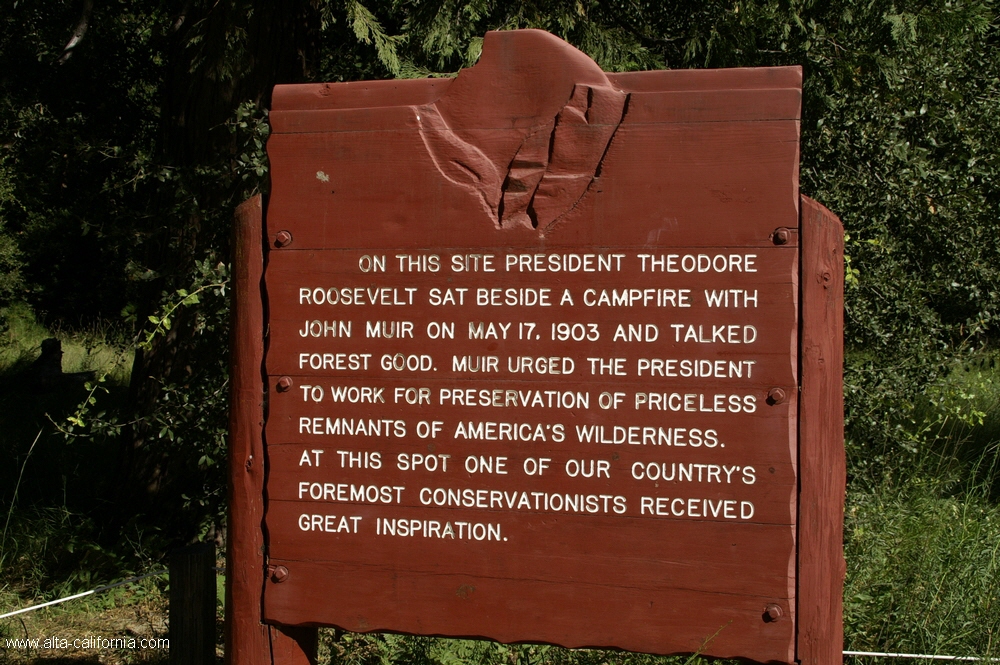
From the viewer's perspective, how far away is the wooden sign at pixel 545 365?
2.11 m

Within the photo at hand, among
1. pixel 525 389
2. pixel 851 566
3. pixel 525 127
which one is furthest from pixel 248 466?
pixel 851 566

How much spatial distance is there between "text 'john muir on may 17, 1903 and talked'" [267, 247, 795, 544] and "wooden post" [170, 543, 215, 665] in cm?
62

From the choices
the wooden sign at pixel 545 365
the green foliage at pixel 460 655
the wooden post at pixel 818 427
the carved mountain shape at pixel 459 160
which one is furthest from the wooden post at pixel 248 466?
the wooden post at pixel 818 427

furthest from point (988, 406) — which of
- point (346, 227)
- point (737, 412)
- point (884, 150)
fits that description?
point (346, 227)

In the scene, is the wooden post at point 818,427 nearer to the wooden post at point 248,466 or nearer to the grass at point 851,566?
the grass at point 851,566

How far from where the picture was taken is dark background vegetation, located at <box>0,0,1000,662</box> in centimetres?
382

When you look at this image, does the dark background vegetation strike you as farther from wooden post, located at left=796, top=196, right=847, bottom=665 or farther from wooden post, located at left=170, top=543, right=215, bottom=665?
wooden post, located at left=796, top=196, right=847, bottom=665

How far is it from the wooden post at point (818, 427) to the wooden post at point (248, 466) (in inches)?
55.4

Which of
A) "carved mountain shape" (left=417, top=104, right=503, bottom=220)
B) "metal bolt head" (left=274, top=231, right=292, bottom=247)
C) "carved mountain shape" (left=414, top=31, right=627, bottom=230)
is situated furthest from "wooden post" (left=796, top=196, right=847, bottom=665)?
"metal bolt head" (left=274, top=231, right=292, bottom=247)

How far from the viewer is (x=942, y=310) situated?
516 cm

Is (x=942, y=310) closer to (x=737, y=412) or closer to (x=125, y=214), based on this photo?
(x=737, y=412)

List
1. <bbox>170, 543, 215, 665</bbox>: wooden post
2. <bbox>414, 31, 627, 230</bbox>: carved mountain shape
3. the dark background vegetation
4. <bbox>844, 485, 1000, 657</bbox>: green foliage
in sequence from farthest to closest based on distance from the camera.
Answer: the dark background vegetation
<bbox>844, 485, 1000, 657</bbox>: green foliage
<bbox>170, 543, 215, 665</bbox>: wooden post
<bbox>414, 31, 627, 230</bbox>: carved mountain shape

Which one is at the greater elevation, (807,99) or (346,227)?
(807,99)

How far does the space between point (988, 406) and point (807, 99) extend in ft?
14.9
